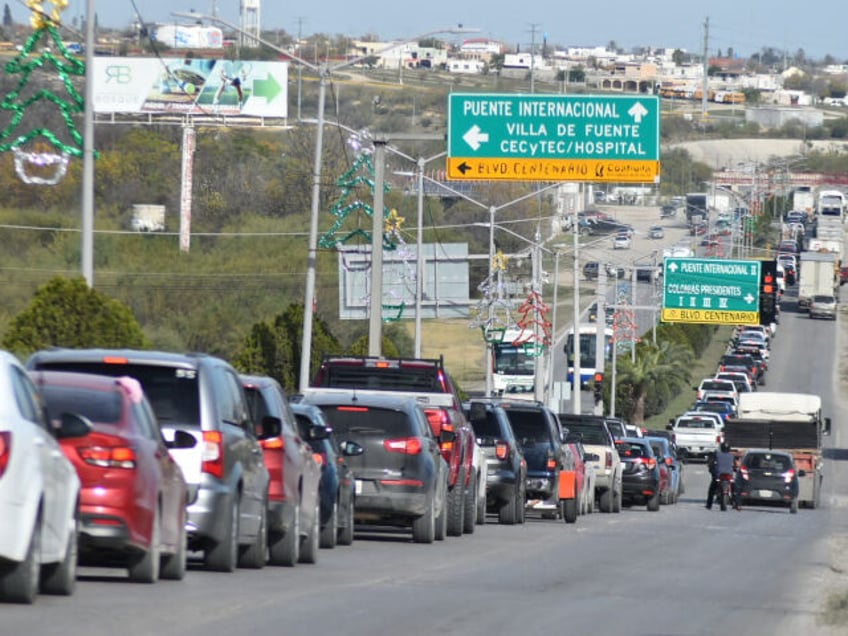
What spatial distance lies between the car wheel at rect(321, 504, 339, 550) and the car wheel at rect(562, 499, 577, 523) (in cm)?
1108

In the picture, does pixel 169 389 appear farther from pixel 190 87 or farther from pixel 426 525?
pixel 190 87

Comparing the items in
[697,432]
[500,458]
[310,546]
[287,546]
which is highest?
[287,546]

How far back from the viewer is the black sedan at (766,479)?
1786 inches

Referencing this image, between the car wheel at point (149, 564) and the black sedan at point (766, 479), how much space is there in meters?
31.3

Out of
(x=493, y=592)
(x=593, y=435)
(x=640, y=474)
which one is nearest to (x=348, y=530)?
(x=493, y=592)

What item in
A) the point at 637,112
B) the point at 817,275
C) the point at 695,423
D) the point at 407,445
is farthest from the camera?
the point at 817,275

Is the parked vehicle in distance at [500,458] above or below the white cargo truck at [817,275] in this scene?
below

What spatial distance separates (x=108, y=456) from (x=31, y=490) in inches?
85.4

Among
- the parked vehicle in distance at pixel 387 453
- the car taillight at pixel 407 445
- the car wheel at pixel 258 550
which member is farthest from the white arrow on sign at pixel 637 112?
the car wheel at pixel 258 550

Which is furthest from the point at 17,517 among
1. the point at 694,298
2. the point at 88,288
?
the point at 694,298

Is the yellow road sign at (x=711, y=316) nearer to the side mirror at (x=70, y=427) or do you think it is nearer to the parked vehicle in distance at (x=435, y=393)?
the parked vehicle in distance at (x=435, y=393)

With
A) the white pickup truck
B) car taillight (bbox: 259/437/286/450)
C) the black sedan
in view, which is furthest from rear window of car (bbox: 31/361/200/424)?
the white pickup truck

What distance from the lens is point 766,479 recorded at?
4559cm

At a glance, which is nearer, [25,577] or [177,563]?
[25,577]
